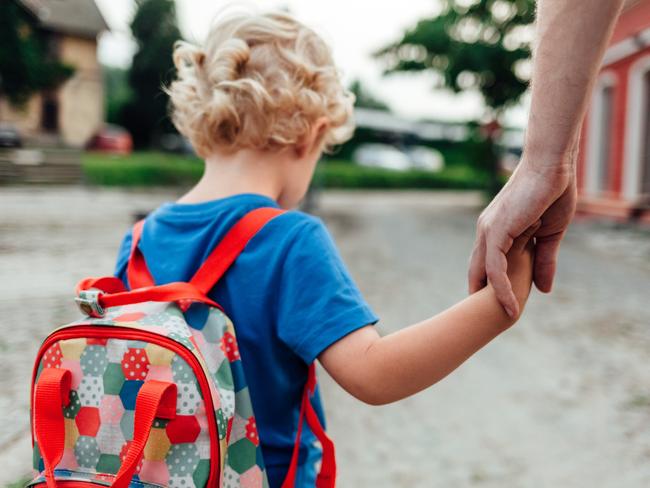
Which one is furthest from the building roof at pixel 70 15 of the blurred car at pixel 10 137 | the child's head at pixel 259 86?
the child's head at pixel 259 86

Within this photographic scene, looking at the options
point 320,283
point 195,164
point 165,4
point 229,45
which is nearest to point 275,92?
point 229,45

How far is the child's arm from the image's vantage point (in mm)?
1022

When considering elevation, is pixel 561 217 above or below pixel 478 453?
above

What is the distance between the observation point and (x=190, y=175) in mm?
23172

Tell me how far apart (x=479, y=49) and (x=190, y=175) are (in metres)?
10.6

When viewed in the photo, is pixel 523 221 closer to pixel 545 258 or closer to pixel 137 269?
pixel 545 258

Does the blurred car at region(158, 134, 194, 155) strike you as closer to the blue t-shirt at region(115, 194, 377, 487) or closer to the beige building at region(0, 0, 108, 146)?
the beige building at region(0, 0, 108, 146)

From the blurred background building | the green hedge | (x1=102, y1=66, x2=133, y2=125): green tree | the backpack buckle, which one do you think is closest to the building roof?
the green hedge

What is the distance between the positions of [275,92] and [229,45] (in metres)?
0.12

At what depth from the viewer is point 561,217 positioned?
3.34ft

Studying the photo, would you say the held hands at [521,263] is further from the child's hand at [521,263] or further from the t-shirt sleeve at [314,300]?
the t-shirt sleeve at [314,300]

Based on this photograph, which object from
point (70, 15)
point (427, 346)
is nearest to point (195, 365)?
point (427, 346)

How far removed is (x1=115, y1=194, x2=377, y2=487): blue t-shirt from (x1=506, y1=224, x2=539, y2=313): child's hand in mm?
243

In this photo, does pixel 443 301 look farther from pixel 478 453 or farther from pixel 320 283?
pixel 320 283
